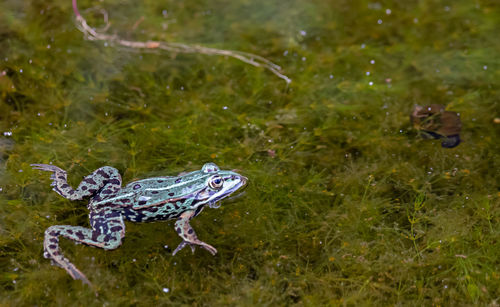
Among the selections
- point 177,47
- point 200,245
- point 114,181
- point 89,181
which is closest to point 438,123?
point 200,245

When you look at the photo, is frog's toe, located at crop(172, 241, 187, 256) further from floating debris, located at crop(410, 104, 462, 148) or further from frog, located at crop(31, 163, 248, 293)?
floating debris, located at crop(410, 104, 462, 148)

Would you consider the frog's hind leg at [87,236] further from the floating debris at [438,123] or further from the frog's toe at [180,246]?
the floating debris at [438,123]

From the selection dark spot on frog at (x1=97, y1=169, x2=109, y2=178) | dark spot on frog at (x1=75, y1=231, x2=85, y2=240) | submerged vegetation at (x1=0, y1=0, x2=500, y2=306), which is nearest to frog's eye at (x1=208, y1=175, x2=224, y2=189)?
submerged vegetation at (x1=0, y1=0, x2=500, y2=306)

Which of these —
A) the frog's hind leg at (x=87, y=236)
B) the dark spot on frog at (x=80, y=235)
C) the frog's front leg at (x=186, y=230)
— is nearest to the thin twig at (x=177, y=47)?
the frog's front leg at (x=186, y=230)

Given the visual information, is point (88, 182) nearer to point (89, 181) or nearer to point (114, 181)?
point (89, 181)

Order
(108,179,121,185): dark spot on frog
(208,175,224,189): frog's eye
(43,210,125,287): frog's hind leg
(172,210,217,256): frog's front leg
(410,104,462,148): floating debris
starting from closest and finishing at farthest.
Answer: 1. (43,210,125,287): frog's hind leg
2. (208,175,224,189): frog's eye
3. (172,210,217,256): frog's front leg
4. (108,179,121,185): dark spot on frog
5. (410,104,462,148): floating debris

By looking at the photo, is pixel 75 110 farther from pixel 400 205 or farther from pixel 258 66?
pixel 400 205

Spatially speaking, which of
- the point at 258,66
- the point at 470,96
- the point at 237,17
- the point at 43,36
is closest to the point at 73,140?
the point at 43,36
